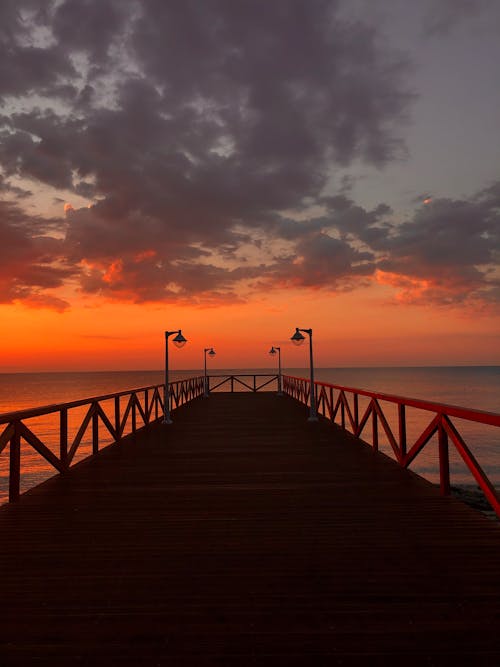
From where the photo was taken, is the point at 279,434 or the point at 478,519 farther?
the point at 279,434

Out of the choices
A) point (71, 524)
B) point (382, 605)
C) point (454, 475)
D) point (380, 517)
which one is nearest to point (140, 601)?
point (382, 605)

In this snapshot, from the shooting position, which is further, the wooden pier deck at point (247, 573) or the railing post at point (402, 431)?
the railing post at point (402, 431)

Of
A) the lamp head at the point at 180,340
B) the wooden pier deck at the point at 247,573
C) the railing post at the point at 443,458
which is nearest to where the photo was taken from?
the wooden pier deck at the point at 247,573

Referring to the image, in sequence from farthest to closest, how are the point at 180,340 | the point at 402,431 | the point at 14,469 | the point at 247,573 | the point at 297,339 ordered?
1. the point at 180,340
2. the point at 297,339
3. the point at 402,431
4. the point at 14,469
5. the point at 247,573

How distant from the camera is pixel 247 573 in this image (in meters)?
3.25

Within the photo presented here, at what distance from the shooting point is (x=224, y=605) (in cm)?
280

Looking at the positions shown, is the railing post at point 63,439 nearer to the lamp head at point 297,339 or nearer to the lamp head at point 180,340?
the lamp head at point 180,340

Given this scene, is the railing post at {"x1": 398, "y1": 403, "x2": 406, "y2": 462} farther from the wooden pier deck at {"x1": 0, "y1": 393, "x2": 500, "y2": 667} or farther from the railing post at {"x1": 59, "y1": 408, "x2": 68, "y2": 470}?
the railing post at {"x1": 59, "y1": 408, "x2": 68, "y2": 470}

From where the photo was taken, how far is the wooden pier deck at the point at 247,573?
240 centimetres

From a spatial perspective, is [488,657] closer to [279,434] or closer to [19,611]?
[19,611]

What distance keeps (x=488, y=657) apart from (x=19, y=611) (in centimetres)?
262

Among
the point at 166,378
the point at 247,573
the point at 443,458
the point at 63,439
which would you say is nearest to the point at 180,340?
the point at 166,378

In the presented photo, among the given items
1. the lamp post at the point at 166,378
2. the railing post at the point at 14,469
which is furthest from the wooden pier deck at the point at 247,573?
the lamp post at the point at 166,378

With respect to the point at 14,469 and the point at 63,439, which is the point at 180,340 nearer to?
the point at 63,439
